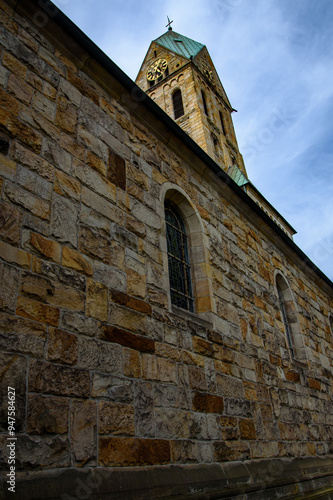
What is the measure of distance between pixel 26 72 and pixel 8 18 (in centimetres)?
54

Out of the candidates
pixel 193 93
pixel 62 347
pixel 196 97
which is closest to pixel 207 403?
pixel 62 347

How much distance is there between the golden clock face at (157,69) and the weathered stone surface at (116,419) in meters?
25.2

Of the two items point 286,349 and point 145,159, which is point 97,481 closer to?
point 145,159

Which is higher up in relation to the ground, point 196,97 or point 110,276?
point 196,97

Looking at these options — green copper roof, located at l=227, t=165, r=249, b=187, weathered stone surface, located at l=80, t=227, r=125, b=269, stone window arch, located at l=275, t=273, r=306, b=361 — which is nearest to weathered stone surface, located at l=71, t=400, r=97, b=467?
weathered stone surface, located at l=80, t=227, r=125, b=269

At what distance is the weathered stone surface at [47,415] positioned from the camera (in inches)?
99.9

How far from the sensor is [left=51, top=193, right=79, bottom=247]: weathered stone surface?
326 centimetres

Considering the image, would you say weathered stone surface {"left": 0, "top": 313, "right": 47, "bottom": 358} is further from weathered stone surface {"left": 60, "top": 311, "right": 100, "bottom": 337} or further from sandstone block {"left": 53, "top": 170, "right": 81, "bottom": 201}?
sandstone block {"left": 53, "top": 170, "right": 81, "bottom": 201}

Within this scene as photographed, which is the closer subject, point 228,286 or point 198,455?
point 198,455

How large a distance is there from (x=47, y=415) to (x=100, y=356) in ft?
2.11

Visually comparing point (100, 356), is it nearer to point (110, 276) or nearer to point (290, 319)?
point (110, 276)

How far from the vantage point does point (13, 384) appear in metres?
2.51

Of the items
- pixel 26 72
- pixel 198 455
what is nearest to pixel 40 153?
pixel 26 72

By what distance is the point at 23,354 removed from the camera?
104 inches
